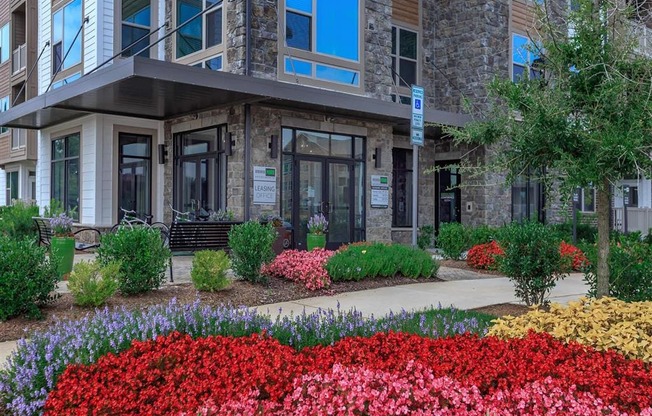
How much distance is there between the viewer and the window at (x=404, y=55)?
1759 centimetres

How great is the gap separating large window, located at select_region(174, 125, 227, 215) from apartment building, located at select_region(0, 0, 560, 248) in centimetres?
5

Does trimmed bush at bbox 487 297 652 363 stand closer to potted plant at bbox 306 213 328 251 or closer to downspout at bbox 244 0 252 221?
potted plant at bbox 306 213 328 251

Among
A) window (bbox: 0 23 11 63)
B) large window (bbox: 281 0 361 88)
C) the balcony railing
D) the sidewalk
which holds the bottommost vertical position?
the sidewalk

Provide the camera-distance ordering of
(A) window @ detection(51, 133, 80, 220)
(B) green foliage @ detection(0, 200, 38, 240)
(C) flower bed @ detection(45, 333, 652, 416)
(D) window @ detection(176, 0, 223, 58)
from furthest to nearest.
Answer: (A) window @ detection(51, 133, 80, 220) < (D) window @ detection(176, 0, 223, 58) < (B) green foliage @ detection(0, 200, 38, 240) < (C) flower bed @ detection(45, 333, 652, 416)

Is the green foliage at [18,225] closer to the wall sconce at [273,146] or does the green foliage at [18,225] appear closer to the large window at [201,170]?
the large window at [201,170]

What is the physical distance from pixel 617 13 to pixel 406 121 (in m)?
9.34

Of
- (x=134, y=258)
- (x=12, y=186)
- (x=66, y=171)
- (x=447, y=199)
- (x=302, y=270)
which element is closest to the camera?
(x=134, y=258)

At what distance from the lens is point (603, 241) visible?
19.6ft

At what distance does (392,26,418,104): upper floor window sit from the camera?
1754 centimetres

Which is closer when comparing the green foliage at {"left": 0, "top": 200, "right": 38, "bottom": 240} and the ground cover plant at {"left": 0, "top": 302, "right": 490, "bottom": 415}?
the ground cover plant at {"left": 0, "top": 302, "right": 490, "bottom": 415}

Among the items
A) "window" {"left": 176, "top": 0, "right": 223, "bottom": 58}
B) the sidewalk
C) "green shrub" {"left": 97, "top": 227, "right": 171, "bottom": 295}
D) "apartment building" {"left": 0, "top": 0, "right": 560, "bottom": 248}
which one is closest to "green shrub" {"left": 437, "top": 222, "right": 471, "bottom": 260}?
"apartment building" {"left": 0, "top": 0, "right": 560, "bottom": 248}

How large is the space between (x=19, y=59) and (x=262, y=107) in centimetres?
1472

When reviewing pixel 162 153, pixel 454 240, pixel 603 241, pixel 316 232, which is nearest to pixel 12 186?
pixel 162 153

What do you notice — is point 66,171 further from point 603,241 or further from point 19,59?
point 603,241
